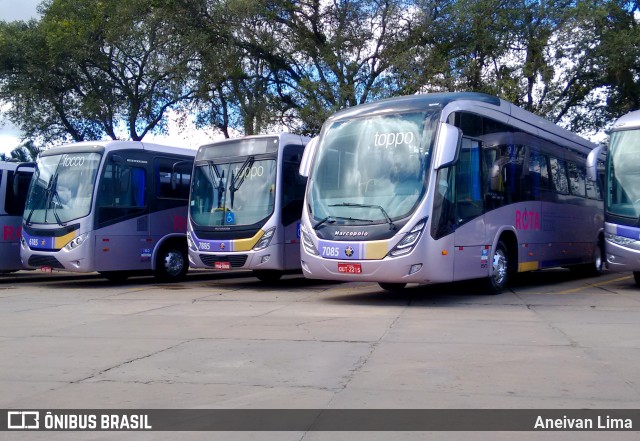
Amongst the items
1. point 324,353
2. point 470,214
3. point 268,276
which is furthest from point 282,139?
point 324,353

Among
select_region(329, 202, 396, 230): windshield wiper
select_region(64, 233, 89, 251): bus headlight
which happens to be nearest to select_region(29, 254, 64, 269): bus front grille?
select_region(64, 233, 89, 251): bus headlight

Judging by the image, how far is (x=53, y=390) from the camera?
6555 mm

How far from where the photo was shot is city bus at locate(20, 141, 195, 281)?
52.5 feet

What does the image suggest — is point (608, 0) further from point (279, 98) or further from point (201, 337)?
point (201, 337)

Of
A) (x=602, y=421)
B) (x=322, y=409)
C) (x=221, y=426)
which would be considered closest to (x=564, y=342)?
(x=602, y=421)

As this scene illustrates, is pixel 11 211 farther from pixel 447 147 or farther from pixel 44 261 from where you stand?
pixel 447 147

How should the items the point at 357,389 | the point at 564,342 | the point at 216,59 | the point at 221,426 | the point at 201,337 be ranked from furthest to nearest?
the point at 216,59, the point at 201,337, the point at 564,342, the point at 357,389, the point at 221,426

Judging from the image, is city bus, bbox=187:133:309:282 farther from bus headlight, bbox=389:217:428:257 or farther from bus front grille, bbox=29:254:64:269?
bus headlight, bbox=389:217:428:257

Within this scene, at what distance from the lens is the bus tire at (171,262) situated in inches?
702

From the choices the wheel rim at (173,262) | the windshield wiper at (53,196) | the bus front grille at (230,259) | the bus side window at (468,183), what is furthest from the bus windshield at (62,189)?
the bus side window at (468,183)

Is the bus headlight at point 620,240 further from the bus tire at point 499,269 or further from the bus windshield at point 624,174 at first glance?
the bus tire at point 499,269

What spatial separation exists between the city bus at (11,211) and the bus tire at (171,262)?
12.3 feet

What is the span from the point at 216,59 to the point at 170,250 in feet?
29.5

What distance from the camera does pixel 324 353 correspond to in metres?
8.07
